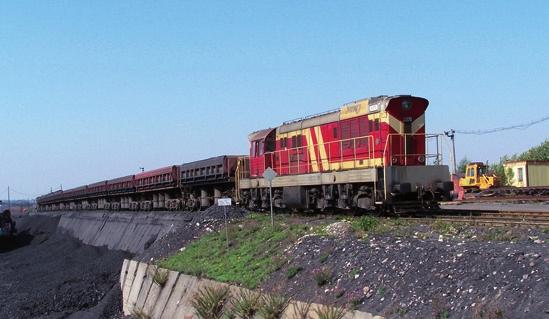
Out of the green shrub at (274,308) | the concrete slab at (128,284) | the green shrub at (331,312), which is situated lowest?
the concrete slab at (128,284)

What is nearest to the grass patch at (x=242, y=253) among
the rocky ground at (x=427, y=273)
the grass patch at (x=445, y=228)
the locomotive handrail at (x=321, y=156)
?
the rocky ground at (x=427, y=273)

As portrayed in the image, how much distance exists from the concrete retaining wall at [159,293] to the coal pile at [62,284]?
32.4 inches

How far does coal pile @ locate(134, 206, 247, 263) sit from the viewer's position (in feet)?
59.9

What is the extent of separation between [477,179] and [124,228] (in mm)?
32857

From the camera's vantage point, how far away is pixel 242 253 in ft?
47.2

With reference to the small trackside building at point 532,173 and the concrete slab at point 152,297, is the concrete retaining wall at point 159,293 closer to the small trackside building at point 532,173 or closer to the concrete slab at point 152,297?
Result: the concrete slab at point 152,297

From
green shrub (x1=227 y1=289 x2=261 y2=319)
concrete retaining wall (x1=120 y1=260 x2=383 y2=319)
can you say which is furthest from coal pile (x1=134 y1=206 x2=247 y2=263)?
green shrub (x1=227 y1=289 x2=261 y2=319)

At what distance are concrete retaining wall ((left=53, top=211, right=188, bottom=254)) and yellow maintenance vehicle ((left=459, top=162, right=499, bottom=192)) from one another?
101 feet

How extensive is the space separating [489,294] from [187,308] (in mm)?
7596

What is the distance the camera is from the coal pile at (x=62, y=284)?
1888cm

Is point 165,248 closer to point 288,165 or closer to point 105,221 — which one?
point 288,165

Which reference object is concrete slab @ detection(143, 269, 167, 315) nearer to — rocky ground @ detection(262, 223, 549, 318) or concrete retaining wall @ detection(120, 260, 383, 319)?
concrete retaining wall @ detection(120, 260, 383, 319)

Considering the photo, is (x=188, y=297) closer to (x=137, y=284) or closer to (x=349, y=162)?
(x=137, y=284)

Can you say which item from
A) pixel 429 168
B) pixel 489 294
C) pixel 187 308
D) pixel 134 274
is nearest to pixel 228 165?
pixel 134 274
